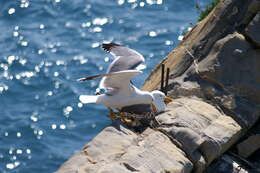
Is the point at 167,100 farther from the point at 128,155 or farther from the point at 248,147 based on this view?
the point at 128,155

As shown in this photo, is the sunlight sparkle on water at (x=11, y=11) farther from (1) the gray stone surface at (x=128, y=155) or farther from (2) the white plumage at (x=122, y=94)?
(1) the gray stone surface at (x=128, y=155)

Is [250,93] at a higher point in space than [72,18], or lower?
higher

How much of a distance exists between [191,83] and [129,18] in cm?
1207

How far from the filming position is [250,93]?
11766mm

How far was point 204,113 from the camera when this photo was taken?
36.9 ft

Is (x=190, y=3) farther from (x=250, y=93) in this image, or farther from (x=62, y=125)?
(x=250, y=93)

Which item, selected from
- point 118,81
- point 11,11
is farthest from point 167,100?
point 11,11

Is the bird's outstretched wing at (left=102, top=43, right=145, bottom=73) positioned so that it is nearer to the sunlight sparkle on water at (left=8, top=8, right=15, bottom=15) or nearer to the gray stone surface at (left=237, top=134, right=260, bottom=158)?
the gray stone surface at (left=237, top=134, right=260, bottom=158)

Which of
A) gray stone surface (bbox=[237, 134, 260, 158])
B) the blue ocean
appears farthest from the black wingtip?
the blue ocean

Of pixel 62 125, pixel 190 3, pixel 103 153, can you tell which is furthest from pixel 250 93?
pixel 190 3

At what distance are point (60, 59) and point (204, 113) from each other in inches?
437

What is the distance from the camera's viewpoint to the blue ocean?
18.9m

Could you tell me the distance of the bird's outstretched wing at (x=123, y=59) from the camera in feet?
38.1

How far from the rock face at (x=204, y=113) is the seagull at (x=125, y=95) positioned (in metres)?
0.27
